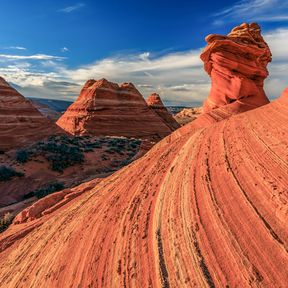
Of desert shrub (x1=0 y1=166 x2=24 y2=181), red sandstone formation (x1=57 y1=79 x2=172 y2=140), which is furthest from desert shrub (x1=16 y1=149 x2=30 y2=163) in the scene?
red sandstone formation (x1=57 y1=79 x2=172 y2=140)

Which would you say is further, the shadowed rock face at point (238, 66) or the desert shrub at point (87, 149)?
the desert shrub at point (87, 149)

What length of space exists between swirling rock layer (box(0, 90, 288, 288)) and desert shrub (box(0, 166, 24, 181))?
17.0 metres

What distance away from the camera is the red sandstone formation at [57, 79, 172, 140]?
49.6 meters

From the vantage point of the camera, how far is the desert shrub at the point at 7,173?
2534cm

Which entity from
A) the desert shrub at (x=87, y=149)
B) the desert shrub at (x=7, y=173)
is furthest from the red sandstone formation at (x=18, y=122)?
the desert shrub at (x=7, y=173)

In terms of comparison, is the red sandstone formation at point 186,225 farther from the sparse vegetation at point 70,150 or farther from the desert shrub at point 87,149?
the desert shrub at point 87,149

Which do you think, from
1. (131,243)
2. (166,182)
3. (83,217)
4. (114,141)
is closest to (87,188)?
(83,217)

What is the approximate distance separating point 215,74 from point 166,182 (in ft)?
33.8

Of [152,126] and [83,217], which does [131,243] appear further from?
[152,126]

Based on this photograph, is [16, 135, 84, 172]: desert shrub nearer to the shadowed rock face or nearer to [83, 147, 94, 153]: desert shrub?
[83, 147, 94, 153]: desert shrub

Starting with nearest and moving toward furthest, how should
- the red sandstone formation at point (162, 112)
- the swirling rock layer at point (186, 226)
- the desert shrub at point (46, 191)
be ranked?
the swirling rock layer at point (186, 226)
the desert shrub at point (46, 191)
the red sandstone formation at point (162, 112)

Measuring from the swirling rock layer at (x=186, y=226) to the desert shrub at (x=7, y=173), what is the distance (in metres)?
17.0

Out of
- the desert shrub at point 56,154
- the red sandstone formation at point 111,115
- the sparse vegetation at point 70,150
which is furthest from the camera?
the red sandstone formation at point 111,115

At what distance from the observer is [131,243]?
615 centimetres
